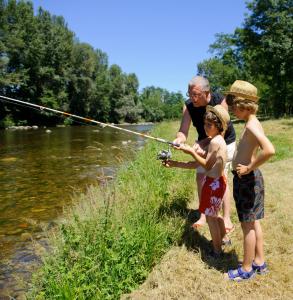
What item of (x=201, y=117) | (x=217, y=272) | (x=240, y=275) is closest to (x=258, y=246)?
(x=240, y=275)

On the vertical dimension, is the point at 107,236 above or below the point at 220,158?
below

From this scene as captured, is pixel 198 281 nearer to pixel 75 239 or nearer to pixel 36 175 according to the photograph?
pixel 75 239

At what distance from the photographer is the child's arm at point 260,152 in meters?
3.62

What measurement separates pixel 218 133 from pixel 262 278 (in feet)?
5.38

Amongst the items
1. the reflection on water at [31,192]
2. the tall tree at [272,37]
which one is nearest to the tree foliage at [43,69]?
the tall tree at [272,37]

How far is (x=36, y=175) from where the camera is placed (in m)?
12.5

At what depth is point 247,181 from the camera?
3.96 m

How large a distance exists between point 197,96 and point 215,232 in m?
1.72

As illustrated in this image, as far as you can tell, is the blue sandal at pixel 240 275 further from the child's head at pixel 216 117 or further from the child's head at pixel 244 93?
the child's head at pixel 244 93

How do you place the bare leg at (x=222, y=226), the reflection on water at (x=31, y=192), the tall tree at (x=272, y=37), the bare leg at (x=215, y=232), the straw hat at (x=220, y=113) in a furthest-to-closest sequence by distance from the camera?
the tall tree at (x=272, y=37), the reflection on water at (x=31, y=192), the bare leg at (x=222, y=226), the bare leg at (x=215, y=232), the straw hat at (x=220, y=113)

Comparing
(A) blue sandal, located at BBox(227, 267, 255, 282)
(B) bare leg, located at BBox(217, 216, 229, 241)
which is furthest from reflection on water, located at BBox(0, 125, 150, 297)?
(A) blue sandal, located at BBox(227, 267, 255, 282)

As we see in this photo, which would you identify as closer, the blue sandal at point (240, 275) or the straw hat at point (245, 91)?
the straw hat at point (245, 91)

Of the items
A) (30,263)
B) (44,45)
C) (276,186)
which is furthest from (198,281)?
(44,45)

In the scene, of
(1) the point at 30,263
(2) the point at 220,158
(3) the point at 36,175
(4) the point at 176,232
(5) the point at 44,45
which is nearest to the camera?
(2) the point at 220,158
